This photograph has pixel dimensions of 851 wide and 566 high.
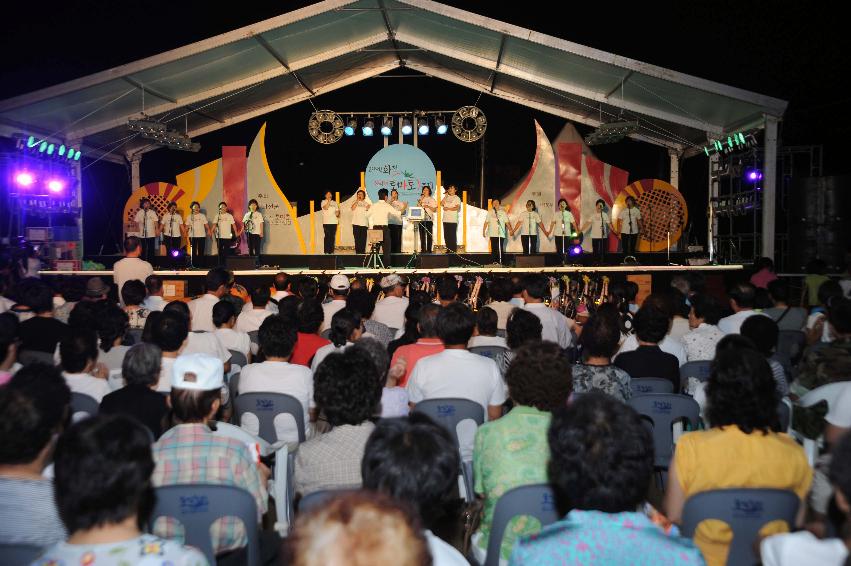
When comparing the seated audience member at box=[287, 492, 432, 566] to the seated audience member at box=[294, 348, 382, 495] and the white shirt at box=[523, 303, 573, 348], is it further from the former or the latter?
the white shirt at box=[523, 303, 573, 348]

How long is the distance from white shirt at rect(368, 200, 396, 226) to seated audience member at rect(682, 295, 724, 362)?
10.0 meters

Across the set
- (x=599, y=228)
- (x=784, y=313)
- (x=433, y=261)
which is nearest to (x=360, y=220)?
(x=433, y=261)

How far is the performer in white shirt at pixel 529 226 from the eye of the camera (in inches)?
584

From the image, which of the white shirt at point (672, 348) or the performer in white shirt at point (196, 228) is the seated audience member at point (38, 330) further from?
the performer in white shirt at point (196, 228)

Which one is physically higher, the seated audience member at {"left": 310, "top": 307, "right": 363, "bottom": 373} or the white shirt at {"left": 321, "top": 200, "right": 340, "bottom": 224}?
the white shirt at {"left": 321, "top": 200, "right": 340, "bottom": 224}

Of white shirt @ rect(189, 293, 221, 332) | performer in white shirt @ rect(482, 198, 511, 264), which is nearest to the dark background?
performer in white shirt @ rect(482, 198, 511, 264)

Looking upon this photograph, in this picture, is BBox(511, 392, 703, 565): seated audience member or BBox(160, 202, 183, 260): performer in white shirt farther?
BBox(160, 202, 183, 260): performer in white shirt

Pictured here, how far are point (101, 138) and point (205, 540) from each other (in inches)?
556

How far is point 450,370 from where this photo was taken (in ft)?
11.7

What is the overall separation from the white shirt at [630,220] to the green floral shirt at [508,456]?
500 inches

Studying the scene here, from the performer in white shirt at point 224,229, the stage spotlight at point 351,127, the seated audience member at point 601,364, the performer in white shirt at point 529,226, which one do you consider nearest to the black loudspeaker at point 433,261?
the performer in white shirt at point 529,226

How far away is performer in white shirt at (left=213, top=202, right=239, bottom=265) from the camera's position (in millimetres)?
14969

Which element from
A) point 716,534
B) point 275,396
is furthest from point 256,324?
point 716,534

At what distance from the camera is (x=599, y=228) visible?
1547cm
